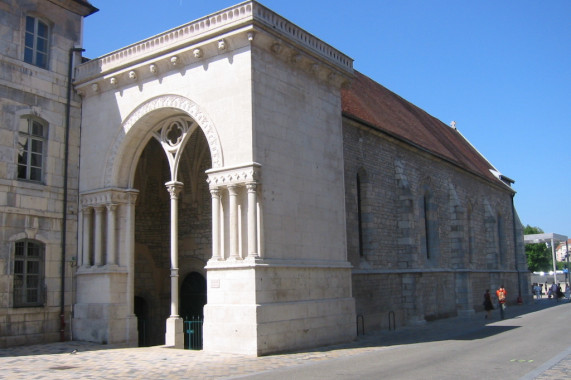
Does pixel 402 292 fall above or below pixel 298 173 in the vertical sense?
below

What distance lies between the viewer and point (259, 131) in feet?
44.5

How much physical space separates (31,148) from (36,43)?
302 centimetres

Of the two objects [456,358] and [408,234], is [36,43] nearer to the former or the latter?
[456,358]

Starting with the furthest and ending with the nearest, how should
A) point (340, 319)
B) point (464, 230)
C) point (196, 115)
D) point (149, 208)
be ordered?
point (464, 230)
point (149, 208)
point (340, 319)
point (196, 115)

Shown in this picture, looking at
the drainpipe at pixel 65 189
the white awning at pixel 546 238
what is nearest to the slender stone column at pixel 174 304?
the drainpipe at pixel 65 189

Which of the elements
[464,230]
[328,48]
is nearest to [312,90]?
[328,48]

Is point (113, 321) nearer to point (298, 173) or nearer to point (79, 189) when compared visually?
point (79, 189)

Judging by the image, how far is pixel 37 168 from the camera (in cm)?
1554

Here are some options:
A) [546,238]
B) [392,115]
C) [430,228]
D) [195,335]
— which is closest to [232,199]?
[195,335]

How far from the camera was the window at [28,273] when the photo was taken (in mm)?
14656

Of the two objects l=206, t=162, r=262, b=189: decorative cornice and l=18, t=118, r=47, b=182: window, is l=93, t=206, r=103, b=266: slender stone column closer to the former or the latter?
l=18, t=118, r=47, b=182: window

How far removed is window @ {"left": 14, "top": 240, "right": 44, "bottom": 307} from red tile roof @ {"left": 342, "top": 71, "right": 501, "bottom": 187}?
34.2 ft

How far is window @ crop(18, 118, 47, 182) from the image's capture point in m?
15.2

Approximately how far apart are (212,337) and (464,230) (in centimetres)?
1795
